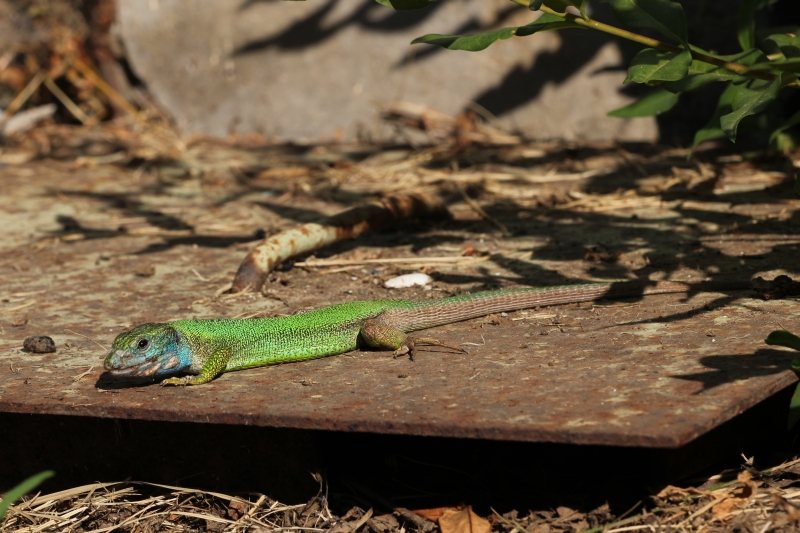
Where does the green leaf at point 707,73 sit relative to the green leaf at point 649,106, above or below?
above

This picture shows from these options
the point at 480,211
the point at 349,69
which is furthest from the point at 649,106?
the point at 349,69

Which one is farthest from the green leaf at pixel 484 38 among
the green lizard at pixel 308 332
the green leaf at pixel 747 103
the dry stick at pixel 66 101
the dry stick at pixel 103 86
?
the dry stick at pixel 66 101

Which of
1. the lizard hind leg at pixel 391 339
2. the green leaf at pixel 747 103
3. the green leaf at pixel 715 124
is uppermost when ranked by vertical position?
the green leaf at pixel 747 103

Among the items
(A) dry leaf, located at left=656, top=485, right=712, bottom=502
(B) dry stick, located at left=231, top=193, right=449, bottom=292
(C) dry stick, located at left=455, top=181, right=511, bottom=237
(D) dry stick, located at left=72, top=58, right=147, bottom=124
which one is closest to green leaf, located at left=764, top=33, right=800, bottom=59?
(C) dry stick, located at left=455, top=181, right=511, bottom=237

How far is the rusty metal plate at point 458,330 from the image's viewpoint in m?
2.47

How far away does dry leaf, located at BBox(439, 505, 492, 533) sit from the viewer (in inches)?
106

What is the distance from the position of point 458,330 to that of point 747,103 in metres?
1.29

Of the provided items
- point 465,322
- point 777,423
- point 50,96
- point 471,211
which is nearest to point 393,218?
point 471,211

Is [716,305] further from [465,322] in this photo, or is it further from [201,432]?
[201,432]

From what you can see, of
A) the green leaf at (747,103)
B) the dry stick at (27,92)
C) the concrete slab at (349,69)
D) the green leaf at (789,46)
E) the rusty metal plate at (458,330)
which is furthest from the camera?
the dry stick at (27,92)

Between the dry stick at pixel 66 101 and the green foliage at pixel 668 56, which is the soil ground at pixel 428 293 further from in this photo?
the dry stick at pixel 66 101

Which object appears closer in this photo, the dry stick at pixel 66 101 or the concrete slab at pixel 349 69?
the concrete slab at pixel 349 69

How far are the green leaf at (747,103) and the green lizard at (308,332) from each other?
75 centimetres

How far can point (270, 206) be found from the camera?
592 cm
